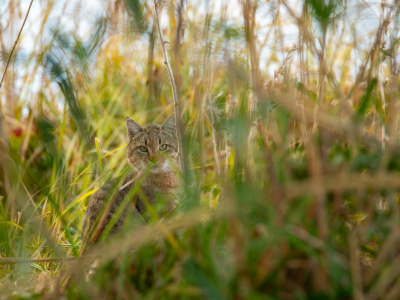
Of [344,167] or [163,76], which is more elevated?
[163,76]

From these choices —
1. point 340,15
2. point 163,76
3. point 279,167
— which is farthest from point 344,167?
point 163,76

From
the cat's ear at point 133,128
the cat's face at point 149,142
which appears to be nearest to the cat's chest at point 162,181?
the cat's face at point 149,142

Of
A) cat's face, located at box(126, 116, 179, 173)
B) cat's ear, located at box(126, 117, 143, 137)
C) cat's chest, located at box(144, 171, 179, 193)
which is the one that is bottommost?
cat's chest, located at box(144, 171, 179, 193)

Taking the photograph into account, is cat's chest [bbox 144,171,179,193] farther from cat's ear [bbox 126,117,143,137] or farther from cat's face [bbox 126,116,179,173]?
cat's ear [bbox 126,117,143,137]

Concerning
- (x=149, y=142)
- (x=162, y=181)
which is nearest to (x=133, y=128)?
(x=149, y=142)

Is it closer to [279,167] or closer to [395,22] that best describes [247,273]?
[279,167]

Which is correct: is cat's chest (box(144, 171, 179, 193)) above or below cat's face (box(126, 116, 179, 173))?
below

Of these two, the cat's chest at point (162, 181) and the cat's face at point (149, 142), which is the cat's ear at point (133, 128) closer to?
the cat's face at point (149, 142)

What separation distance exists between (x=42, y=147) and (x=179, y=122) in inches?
88.9

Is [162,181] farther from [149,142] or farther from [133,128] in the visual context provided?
[133,128]

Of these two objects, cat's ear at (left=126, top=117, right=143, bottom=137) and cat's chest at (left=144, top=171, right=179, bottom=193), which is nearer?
cat's chest at (left=144, top=171, right=179, bottom=193)

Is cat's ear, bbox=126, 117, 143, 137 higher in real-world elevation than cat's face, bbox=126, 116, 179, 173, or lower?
higher

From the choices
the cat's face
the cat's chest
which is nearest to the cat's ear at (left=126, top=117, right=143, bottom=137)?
the cat's face

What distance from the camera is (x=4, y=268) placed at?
2.19m
